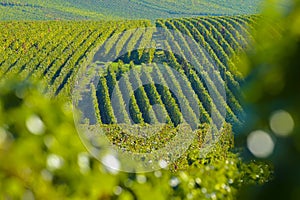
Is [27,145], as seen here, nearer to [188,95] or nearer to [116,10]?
[188,95]

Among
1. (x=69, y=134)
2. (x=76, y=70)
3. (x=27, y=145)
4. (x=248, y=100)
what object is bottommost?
(x=76, y=70)

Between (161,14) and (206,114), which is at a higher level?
(206,114)

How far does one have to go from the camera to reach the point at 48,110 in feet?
5.21

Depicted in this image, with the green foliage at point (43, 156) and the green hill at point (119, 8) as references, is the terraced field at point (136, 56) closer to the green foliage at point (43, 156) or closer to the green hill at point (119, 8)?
the green foliage at point (43, 156)

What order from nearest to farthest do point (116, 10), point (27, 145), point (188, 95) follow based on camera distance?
point (27, 145)
point (188, 95)
point (116, 10)

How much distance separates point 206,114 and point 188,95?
9.85 ft

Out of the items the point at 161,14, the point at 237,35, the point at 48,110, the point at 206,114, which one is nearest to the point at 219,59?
the point at 237,35

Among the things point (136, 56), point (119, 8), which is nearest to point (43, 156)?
point (136, 56)

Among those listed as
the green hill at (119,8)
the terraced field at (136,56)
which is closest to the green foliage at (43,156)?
the terraced field at (136,56)

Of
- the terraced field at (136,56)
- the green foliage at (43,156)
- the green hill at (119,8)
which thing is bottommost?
the green hill at (119,8)

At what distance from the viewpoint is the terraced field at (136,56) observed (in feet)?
79.6

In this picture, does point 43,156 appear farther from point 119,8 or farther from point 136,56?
point 119,8

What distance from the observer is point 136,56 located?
101 ft

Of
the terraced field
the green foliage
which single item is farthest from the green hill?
the green foliage
